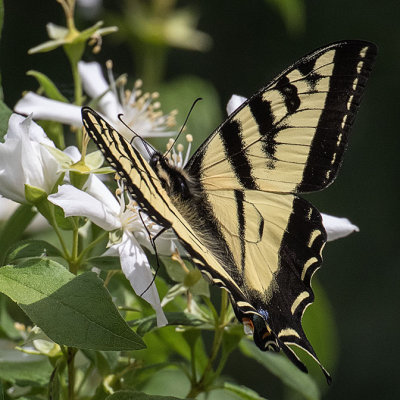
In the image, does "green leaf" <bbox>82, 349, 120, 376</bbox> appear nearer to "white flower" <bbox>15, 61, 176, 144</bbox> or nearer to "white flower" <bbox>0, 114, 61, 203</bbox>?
"white flower" <bbox>0, 114, 61, 203</bbox>

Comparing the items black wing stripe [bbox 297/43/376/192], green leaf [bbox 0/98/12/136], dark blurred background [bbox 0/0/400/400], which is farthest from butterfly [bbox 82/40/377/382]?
dark blurred background [bbox 0/0/400/400]

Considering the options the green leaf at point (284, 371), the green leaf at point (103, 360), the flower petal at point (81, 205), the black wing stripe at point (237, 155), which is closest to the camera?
the flower petal at point (81, 205)

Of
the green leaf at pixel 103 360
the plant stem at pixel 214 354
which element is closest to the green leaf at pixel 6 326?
the green leaf at pixel 103 360

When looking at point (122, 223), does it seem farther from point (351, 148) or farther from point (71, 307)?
point (351, 148)

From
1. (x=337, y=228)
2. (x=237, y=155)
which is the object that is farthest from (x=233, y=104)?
(x=337, y=228)

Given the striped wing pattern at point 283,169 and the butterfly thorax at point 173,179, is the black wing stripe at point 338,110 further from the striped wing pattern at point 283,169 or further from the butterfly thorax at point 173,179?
the butterfly thorax at point 173,179

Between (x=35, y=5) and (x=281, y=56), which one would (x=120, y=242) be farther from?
(x=281, y=56)

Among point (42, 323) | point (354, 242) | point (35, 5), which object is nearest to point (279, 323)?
point (42, 323)
